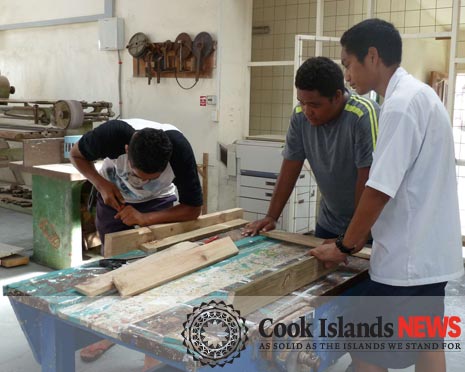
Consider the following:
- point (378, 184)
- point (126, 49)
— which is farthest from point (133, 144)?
point (126, 49)

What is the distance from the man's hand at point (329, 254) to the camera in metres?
1.77

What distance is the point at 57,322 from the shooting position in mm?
1562

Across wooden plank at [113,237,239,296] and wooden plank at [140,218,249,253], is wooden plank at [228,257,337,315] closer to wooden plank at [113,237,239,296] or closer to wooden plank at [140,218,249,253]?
wooden plank at [113,237,239,296]

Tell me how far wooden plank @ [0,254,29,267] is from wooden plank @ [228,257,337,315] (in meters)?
3.03

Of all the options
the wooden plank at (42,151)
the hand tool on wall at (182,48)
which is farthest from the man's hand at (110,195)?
the hand tool on wall at (182,48)

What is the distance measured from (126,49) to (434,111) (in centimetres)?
473

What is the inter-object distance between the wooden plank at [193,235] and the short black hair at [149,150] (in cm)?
28

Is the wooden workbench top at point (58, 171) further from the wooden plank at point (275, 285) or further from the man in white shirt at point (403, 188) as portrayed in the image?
the man in white shirt at point (403, 188)

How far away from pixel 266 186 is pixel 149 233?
2.74m

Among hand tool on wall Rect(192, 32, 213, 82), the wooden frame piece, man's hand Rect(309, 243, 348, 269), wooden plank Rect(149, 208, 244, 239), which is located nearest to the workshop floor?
wooden plank Rect(149, 208, 244, 239)

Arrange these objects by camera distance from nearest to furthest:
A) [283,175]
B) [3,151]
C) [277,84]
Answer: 1. [283,175]
2. [3,151]
3. [277,84]

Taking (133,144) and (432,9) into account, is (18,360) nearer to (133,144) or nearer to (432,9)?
(133,144)

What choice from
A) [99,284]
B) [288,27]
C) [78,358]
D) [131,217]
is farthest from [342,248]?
[288,27]

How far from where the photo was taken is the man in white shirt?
151 centimetres
